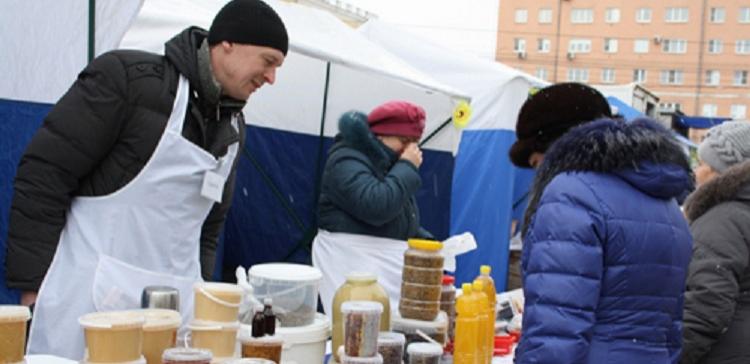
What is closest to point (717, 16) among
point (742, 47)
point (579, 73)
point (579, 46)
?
point (742, 47)

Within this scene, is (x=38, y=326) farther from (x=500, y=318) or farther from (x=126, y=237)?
(x=500, y=318)

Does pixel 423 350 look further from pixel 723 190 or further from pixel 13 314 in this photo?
pixel 723 190

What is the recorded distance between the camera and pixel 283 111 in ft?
16.5

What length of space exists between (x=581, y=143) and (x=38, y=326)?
5.20 ft

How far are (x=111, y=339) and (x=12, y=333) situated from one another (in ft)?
0.63

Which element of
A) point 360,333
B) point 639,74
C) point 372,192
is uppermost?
point 639,74

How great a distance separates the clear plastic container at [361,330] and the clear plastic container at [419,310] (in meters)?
0.51

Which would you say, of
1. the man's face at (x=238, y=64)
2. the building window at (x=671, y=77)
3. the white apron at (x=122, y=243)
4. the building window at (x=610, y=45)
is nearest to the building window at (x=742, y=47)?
the building window at (x=671, y=77)

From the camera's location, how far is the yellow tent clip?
4.99m

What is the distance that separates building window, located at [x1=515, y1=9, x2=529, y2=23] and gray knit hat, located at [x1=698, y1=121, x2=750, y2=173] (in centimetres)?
5987

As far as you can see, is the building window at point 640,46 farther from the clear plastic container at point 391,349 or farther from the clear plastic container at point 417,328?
the clear plastic container at point 391,349

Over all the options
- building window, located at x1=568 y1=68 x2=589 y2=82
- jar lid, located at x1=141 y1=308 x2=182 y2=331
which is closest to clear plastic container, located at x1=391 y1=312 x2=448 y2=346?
jar lid, located at x1=141 y1=308 x2=182 y2=331

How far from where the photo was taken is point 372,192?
3.48m

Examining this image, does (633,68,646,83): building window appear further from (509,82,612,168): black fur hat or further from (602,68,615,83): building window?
(509,82,612,168): black fur hat
